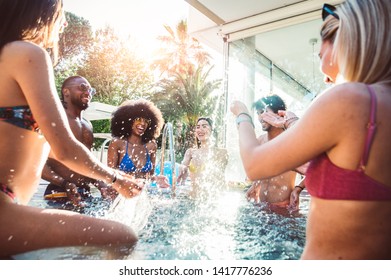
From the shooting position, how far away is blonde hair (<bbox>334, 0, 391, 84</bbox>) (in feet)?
3.64

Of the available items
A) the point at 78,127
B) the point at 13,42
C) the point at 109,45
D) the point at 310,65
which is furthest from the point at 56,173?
the point at 109,45

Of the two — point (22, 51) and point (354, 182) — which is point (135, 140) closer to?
point (22, 51)

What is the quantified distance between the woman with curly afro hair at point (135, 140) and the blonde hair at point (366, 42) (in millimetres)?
2850

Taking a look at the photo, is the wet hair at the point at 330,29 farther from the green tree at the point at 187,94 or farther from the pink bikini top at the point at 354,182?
the green tree at the point at 187,94

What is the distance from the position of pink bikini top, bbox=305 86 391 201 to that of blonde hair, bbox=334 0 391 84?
0.14 m

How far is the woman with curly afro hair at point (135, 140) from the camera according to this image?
4.58 m

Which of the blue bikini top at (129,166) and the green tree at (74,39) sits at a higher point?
the green tree at (74,39)

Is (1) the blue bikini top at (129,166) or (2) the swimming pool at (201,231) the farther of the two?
(1) the blue bikini top at (129,166)

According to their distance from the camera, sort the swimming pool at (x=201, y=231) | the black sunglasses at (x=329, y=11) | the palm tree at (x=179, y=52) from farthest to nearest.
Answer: the palm tree at (x=179, y=52), the swimming pool at (x=201, y=231), the black sunglasses at (x=329, y=11)

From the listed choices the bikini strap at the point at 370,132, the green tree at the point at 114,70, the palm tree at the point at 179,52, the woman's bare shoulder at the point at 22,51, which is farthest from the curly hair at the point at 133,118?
the palm tree at the point at 179,52

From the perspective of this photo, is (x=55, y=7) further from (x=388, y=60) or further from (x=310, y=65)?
(x=310, y=65)

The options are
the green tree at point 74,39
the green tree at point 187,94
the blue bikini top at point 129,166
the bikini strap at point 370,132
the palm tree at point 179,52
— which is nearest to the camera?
the bikini strap at point 370,132

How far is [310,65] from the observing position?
900cm
